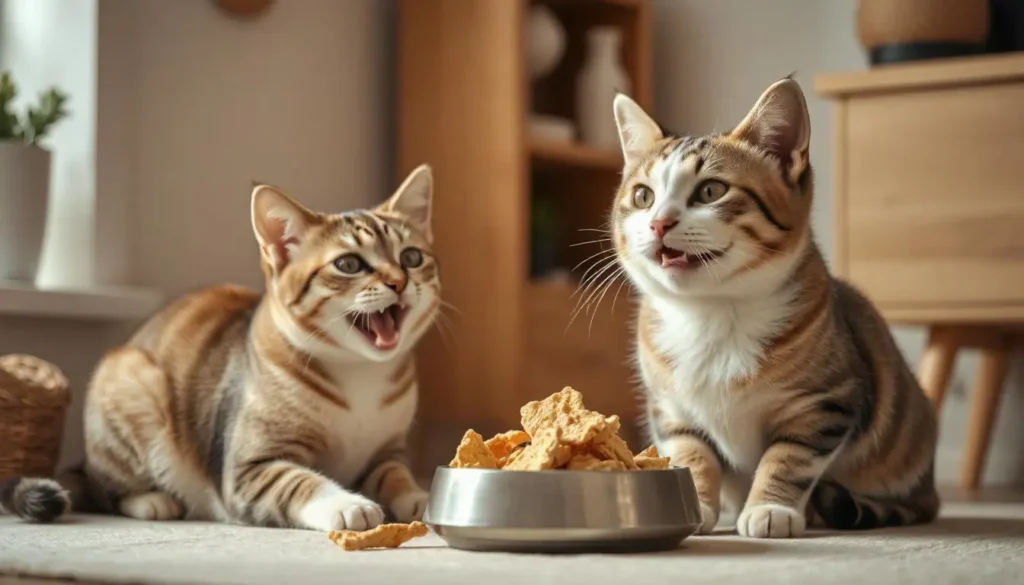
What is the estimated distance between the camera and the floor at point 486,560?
46.8 inches

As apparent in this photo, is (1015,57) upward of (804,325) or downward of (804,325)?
upward

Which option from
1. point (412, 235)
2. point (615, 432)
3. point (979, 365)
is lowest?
point (979, 365)

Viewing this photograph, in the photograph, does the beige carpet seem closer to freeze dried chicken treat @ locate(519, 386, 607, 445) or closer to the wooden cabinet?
freeze dried chicken treat @ locate(519, 386, 607, 445)

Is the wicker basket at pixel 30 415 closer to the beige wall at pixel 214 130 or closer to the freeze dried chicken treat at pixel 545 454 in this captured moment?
the beige wall at pixel 214 130

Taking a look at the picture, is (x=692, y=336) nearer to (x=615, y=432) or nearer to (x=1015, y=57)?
(x=615, y=432)

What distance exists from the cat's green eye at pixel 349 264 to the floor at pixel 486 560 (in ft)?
1.25

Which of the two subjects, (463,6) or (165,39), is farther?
(463,6)

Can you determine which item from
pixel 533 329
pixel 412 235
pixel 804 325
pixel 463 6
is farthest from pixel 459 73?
pixel 804 325

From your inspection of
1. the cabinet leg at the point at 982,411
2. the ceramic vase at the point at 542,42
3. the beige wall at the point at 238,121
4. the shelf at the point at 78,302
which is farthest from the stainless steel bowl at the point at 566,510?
the ceramic vase at the point at 542,42

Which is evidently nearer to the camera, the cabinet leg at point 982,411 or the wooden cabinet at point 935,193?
the wooden cabinet at point 935,193

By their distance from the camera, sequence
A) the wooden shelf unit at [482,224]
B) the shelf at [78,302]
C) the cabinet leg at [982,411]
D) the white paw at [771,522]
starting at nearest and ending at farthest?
1. the white paw at [771,522]
2. the shelf at [78,302]
3. the cabinet leg at [982,411]
4. the wooden shelf unit at [482,224]

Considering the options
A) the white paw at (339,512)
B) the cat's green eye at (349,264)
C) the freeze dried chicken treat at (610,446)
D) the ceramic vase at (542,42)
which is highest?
the ceramic vase at (542,42)

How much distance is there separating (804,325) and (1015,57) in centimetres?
110

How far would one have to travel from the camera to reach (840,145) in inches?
102
